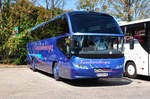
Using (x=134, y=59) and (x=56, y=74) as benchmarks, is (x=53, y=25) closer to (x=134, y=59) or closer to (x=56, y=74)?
(x=56, y=74)

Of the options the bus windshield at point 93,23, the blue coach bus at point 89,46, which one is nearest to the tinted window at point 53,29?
the blue coach bus at point 89,46

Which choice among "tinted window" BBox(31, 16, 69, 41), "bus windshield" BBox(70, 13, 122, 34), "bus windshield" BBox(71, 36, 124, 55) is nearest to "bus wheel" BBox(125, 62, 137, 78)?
"bus windshield" BBox(71, 36, 124, 55)

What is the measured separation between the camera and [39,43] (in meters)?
17.2

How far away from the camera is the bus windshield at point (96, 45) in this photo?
10766 mm

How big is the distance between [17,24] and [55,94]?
57.5ft

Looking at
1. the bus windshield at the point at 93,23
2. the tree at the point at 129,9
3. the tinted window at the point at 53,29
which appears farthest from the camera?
the tree at the point at 129,9

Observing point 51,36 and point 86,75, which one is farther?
point 51,36

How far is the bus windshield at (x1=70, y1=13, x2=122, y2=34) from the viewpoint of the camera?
11102mm

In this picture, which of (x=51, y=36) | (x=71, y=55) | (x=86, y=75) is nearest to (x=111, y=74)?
(x=86, y=75)

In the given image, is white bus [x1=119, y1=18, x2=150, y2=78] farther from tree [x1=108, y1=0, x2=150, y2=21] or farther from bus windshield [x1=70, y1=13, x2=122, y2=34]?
tree [x1=108, y1=0, x2=150, y2=21]

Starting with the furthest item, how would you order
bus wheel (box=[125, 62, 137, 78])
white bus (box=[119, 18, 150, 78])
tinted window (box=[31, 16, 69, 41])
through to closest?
bus wheel (box=[125, 62, 137, 78]) < white bus (box=[119, 18, 150, 78]) < tinted window (box=[31, 16, 69, 41])

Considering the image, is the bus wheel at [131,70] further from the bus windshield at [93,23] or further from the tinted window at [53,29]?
the tinted window at [53,29]

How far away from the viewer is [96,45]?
1091 cm

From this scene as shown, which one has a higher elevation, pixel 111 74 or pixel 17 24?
pixel 17 24
